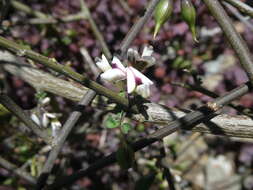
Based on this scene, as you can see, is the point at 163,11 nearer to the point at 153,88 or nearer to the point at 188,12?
the point at 188,12

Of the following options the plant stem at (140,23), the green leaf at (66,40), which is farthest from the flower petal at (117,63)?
the green leaf at (66,40)

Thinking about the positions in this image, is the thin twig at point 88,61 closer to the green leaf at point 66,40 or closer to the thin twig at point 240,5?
the green leaf at point 66,40

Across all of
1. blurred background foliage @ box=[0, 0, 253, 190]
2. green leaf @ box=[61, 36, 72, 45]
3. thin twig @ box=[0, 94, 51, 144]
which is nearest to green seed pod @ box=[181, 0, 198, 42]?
thin twig @ box=[0, 94, 51, 144]

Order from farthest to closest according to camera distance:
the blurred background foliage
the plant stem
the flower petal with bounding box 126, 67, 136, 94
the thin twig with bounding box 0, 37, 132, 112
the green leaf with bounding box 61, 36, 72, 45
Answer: the green leaf with bounding box 61, 36, 72, 45, the blurred background foliage, the plant stem, the flower petal with bounding box 126, 67, 136, 94, the thin twig with bounding box 0, 37, 132, 112

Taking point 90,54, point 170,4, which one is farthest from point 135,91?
point 90,54

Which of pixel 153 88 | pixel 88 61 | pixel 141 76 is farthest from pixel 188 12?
pixel 153 88

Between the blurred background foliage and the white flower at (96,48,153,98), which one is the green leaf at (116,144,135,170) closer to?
the white flower at (96,48,153,98)
